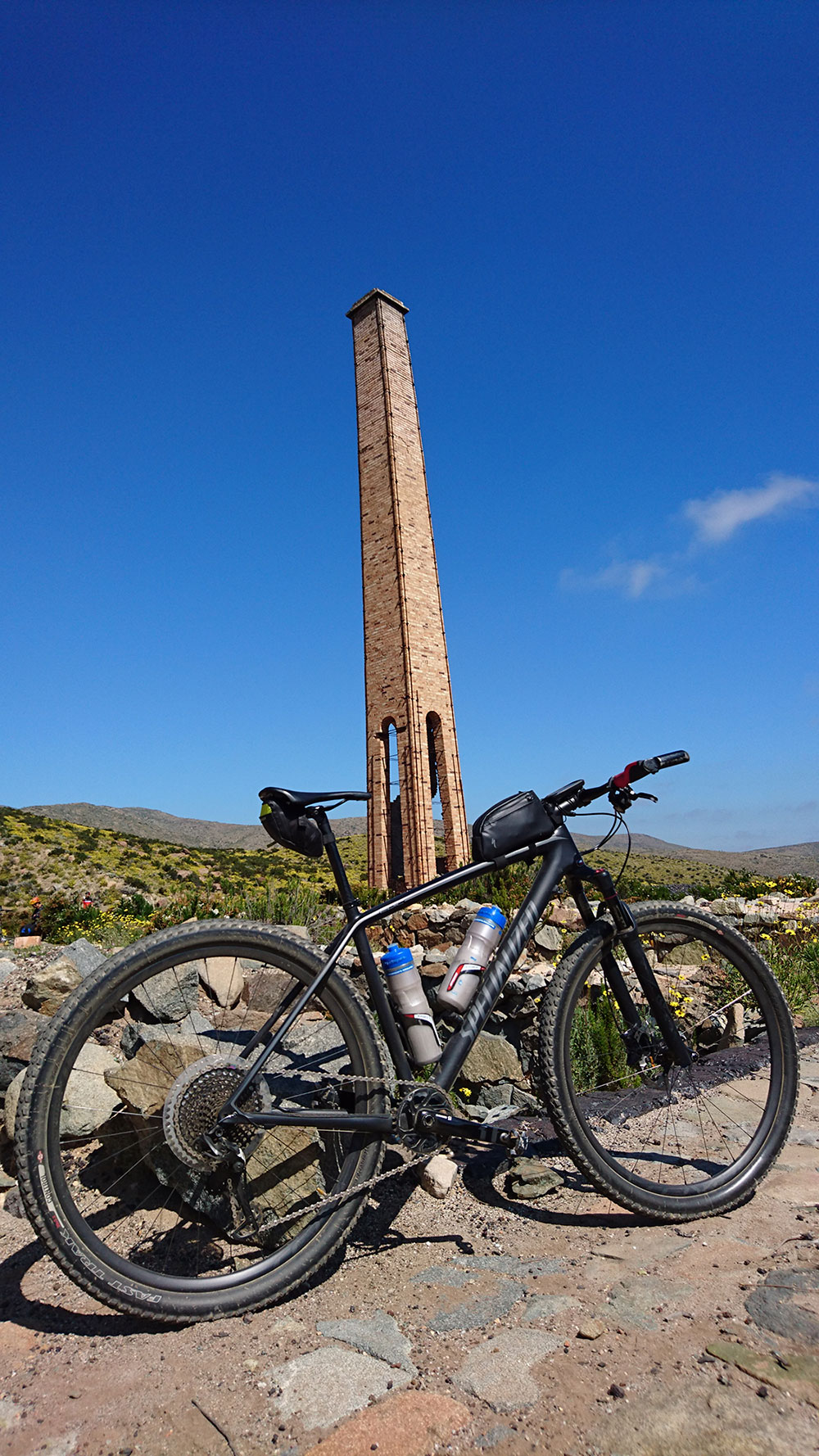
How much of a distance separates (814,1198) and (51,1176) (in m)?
2.90

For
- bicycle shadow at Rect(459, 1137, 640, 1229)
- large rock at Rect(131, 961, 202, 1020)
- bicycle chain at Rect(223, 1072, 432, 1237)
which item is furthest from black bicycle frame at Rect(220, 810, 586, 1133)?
large rock at Rect(131, 961, 202, 1020)

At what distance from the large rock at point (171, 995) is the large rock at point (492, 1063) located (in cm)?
186

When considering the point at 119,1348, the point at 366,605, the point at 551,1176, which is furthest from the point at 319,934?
the point at 366,605

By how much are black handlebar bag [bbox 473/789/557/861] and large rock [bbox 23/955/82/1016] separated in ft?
10.5

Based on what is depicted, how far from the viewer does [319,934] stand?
6.85 meters

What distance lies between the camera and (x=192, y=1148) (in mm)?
2457

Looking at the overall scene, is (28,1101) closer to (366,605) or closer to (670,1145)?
(670,1145)

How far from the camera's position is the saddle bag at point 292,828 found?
2.82 m

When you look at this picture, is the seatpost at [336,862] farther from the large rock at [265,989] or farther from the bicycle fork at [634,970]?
the large rock at [265,989]

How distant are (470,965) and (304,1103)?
0.93m

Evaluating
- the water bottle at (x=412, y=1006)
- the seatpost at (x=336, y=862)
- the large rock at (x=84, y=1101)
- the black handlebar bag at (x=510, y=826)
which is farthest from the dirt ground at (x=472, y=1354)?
the black handlebar bag at (x=510, y=826)

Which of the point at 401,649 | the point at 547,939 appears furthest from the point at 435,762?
the point at 547,939

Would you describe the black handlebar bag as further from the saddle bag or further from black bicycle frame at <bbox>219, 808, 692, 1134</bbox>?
the saddle bag

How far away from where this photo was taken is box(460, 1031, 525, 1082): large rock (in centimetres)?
469
